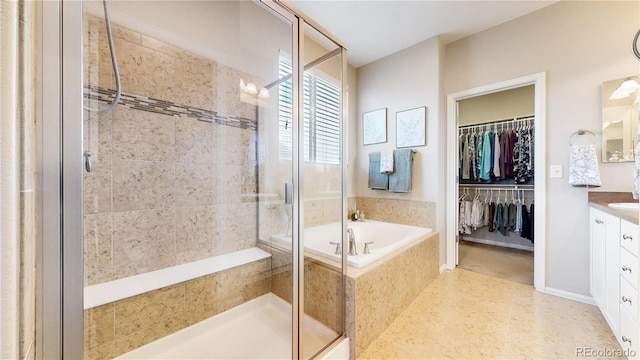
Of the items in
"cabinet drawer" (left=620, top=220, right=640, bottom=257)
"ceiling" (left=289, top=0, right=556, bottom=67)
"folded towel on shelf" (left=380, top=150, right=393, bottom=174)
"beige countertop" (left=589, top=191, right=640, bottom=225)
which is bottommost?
"cabinet drawer" (left=620, top=220, right=640, bottom=257)

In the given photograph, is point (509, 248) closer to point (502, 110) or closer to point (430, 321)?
point (502, 110)

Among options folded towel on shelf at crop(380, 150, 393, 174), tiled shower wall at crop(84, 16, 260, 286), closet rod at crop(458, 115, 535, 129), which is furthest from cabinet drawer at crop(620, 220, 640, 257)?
closet rod at crop(458, 115, 535, 129)

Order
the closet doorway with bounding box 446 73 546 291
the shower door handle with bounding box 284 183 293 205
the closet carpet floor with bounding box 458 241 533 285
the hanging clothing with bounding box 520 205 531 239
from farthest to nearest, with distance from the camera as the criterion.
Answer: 1. the hanging clothing with bounding box 520 205 531 239
2. the closet doorway with bounding box 446 73 546 291
3. the closet carpet floor with bounding box 458 241 533 285
4. the shower door handle with bounding box 284 183 293 205

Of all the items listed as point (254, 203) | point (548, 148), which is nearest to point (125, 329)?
point (254, 203)

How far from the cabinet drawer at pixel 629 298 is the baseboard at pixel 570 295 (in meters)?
0.89

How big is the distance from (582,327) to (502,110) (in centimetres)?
301

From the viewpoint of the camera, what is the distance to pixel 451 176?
2713 millimetres

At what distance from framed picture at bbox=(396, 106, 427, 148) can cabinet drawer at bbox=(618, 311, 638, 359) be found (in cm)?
187

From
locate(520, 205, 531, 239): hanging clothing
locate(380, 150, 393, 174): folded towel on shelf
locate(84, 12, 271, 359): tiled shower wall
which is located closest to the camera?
locate(84, 12, 271, 359): tiled shower wall

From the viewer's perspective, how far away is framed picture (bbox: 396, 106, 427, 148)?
2.68 m

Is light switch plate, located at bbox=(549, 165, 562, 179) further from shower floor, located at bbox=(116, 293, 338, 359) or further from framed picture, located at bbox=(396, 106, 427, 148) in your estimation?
shower floor, located at bbox=(116, 293, 338, 359)

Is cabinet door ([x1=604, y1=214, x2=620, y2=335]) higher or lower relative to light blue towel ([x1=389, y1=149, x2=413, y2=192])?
lower

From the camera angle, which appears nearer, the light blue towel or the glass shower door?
the glass shower door

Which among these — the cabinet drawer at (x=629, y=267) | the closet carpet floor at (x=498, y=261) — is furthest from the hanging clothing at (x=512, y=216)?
the cabinet drawer at (x=629, y=267)
